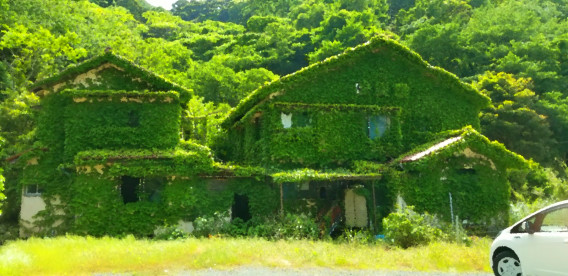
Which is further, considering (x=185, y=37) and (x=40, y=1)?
(x=185, y=37)

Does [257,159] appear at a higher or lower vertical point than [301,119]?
lower

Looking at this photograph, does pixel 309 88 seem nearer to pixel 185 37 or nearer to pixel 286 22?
pixel 286 22

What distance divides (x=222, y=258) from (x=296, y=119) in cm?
1000

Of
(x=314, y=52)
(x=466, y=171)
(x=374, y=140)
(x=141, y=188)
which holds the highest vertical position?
(x=314, y=52)

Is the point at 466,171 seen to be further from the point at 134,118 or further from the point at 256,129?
the point at 134,118

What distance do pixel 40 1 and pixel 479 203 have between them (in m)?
34.0

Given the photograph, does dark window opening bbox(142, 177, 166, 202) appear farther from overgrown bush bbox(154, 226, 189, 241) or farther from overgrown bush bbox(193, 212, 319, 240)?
overgrown bush bbox(193, 212, 319, 240)

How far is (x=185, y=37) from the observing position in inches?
2360

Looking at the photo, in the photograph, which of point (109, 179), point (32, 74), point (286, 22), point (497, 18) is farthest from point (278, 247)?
point (286, 22)

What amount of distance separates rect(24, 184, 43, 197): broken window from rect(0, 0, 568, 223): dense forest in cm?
115

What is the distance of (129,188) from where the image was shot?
17.6 metres

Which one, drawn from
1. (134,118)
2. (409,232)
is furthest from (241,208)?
(409,232)

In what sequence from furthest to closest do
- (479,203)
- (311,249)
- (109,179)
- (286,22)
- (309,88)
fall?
(286,22)
(309,88)
(479,203)
(109,179)
(311,249)

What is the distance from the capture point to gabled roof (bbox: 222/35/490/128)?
64.2 ft
